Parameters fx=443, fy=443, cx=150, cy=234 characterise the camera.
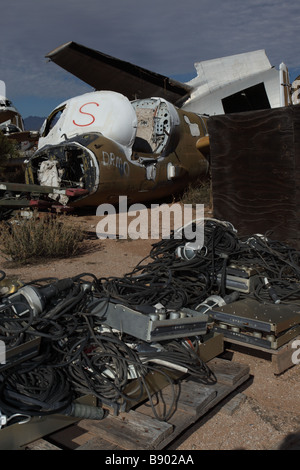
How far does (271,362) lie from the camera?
331cm

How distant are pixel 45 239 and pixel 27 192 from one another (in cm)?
226

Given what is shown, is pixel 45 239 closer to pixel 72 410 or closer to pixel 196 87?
pixel 72 410

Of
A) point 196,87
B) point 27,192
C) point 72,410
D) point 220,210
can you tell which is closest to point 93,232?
point 27,192

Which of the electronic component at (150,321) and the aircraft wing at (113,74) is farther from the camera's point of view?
the aircraft wing at (113,74)

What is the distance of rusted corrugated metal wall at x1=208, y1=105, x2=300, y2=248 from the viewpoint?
489 cm

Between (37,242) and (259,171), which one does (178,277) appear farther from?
(37,242)

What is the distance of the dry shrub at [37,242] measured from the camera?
641 cm

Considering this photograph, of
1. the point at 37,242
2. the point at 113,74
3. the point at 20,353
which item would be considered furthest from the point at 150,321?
the point at 113,74

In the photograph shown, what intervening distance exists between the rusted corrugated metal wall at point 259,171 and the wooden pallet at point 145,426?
268cm

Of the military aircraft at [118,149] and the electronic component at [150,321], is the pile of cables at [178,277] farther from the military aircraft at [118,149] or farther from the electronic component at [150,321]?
the military aircraft at [118,149]

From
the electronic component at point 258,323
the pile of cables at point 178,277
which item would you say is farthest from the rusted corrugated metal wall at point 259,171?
the electronic component at point 258,323

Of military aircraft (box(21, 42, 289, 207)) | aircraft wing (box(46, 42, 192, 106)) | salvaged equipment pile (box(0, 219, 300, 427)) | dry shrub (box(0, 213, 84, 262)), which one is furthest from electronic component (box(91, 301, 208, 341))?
aircraft wing (box(46, 42, 192, 106))

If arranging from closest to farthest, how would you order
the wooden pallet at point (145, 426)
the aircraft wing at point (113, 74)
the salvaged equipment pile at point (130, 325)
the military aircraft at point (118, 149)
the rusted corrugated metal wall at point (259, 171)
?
1. the wooden pallet at point (145, 426)
2. the salvaged equipment pile at point (130, 325)
3. the rusted corrugated metal wall at point (259, 171)
4. the military aircraft at point (118, 149)
5. the aircraft wing at point (113, 74)

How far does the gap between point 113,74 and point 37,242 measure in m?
15.6
